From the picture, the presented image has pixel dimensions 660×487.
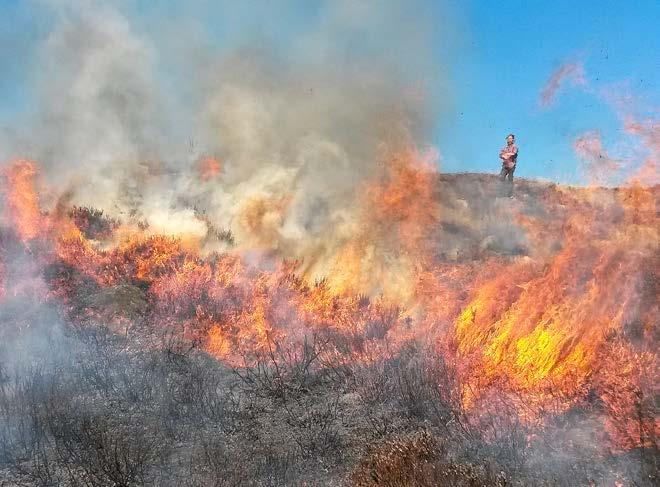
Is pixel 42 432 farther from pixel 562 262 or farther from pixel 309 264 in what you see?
pixel 562 262

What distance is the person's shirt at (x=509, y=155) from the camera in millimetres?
15766

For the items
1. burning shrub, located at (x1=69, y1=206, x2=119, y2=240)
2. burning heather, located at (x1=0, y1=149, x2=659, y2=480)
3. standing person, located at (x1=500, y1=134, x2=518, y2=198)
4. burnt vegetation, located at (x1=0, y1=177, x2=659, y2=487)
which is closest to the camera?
burnt vegetation, located at (x1=0, y1=177, x2=659, y2=487)

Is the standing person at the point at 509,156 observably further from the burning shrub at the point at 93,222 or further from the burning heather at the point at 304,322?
the burning shrub at the point at 93,222

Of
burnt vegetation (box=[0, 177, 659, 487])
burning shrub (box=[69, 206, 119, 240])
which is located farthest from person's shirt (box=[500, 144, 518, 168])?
burning shrub (box=[69, 206, 119, 240])

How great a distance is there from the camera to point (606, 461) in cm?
521

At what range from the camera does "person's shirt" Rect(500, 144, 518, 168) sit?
15.8m

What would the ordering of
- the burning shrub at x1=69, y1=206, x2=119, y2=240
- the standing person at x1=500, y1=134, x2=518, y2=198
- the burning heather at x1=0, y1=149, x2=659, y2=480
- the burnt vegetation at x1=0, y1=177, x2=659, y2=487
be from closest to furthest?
1. the burnt vegetation at x1=0, y1=177, x2=659, y2=487
2. the burning heather at x1=0, y1=149, x2=659, y2=480
3. the burning shrub at x1=69, y1=206, x2=119, y2=240
4. the standing person at x1=500, y1=134, x2=518, y2=198

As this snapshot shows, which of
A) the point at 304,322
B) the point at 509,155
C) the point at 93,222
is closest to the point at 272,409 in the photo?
the point at 304,322

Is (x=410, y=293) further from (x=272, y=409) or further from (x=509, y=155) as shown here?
(x=509, y=155)

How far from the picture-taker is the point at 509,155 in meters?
15.9

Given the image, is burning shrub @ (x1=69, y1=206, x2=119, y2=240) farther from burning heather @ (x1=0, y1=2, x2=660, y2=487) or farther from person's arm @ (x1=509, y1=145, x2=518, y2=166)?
person's arm @ (x1=509, y1=145, x2=518, y2=166)

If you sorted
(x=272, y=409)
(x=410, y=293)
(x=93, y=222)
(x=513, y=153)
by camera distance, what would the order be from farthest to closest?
(x=513, y=153)
(x=93, y=222)
(x=410, y=293)
(x=272, y=409)

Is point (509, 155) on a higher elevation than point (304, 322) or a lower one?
higher

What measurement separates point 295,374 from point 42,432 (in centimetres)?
359
